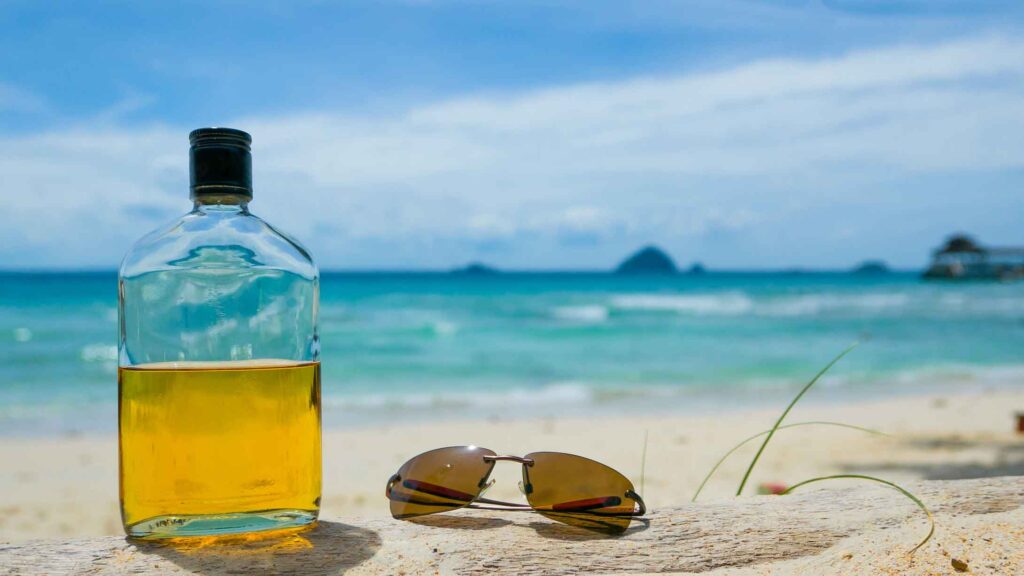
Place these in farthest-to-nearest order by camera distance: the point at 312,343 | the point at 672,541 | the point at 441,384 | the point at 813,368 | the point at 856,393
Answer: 1. the point at 813,368
2. the point at 441,384
3. the point at 856,393
4. the point at 312,343
5. the point at 672,541

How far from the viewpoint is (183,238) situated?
145 cm

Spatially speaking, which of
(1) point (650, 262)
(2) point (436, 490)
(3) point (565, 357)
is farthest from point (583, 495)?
(1) point (650, 262)

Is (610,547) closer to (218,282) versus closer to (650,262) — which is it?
(218,282)

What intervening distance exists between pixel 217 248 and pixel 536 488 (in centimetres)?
72

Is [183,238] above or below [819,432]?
above

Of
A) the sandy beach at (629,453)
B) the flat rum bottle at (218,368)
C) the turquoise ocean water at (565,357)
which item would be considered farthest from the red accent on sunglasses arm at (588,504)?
the turquoise ocean water at (565,357)

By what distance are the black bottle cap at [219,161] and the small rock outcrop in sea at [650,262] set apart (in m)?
103

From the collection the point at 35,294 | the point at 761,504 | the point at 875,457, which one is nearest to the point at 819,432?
the point at 875,457

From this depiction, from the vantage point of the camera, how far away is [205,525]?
1.37 meters

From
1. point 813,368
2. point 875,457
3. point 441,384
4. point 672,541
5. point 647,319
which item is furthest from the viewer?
point 647,319

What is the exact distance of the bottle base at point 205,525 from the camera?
136cm

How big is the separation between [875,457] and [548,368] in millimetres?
8361

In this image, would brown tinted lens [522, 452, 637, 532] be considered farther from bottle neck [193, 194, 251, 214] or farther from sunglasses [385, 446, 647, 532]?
bottle neck [193, 194, 251, 214]

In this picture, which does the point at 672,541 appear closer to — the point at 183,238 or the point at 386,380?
the point at 183,238
